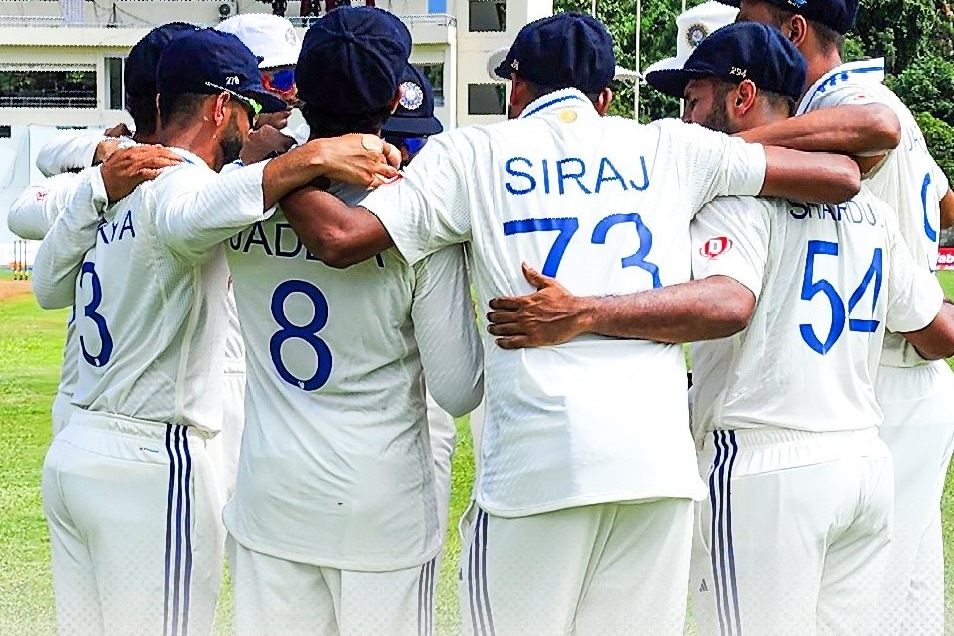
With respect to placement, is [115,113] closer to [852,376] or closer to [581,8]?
[581,8]

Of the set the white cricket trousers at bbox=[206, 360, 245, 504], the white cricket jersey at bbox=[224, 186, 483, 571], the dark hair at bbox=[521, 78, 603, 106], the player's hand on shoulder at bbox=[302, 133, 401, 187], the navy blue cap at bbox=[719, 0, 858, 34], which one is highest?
the navy blue cap at bbox=[719, 0, 858, 34]

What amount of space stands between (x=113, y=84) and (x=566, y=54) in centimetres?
4950

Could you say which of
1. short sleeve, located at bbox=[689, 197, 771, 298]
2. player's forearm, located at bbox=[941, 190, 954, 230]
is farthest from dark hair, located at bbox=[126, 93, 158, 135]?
player's forearm, located at bbox=[941, 190, 954, 230]

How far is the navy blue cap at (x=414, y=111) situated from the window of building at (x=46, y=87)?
48.3 metres

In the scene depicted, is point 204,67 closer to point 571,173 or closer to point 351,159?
point 351,159

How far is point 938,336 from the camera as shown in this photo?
433 centimetres

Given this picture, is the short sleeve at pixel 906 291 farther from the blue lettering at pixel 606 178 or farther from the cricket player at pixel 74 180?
the cricket player at pixel 74 180

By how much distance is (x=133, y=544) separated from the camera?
4121mm

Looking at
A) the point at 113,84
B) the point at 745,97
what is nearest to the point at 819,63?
the point at 745,97

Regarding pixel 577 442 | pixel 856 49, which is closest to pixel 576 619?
pixel 577 442

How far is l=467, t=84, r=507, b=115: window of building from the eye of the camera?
161 ft

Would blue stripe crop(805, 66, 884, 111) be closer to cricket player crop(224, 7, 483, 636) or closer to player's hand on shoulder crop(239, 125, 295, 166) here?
cricket player crop(224, 7, 483, 636)

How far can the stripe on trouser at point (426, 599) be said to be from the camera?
12.7 ft

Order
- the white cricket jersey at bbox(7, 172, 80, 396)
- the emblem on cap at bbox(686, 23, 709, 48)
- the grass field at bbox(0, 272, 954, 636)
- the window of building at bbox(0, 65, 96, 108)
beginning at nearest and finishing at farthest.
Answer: the white cricket jersey at bbox(7, 172, 80, 396), the emblem on cap at bbox(686, 23, 709, 48), the grass field at bbox(0, 272, 954, 636), the window of building at bbox(0, 65, 96, 108)
